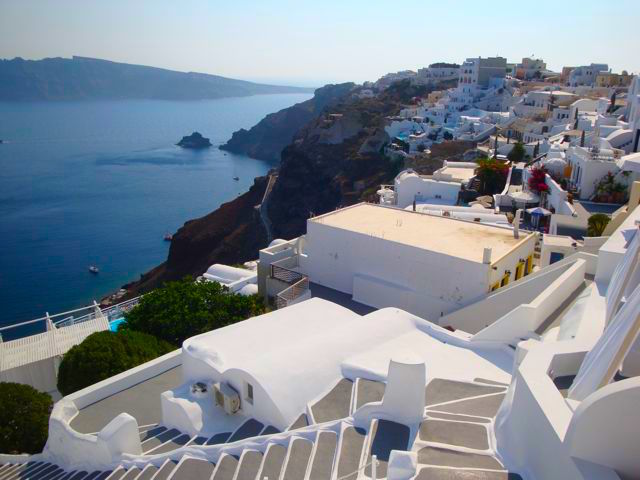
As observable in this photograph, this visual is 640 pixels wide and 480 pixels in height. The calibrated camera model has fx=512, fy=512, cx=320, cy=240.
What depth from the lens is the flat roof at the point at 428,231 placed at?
1598 centimetres

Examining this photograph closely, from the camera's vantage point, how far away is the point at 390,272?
54.6 ft

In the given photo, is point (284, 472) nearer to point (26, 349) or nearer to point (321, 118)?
point (26, 349)

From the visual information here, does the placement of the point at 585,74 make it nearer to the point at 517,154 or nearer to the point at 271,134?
the point at 517,154

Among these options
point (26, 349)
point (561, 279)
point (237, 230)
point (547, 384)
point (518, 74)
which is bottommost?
point (237, 230)

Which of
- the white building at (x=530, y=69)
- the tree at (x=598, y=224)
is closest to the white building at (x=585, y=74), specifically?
the white building at (x=530, y=69)

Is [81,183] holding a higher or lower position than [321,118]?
lower

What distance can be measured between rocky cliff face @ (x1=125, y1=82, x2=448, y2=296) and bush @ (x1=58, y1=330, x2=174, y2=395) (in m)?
35.7

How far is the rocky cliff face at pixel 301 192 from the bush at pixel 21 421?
121 feet

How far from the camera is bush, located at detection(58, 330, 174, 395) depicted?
1302cm

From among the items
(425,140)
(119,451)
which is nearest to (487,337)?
(119,451)

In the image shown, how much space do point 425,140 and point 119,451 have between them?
5626cm

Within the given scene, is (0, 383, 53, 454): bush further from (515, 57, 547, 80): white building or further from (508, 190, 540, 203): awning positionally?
(515, 57, 547, 80): white building

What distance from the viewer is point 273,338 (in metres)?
11.9

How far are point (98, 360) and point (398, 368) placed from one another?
8880 millimetres
